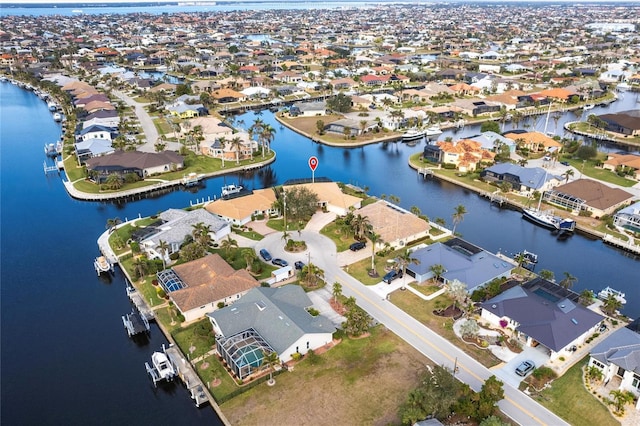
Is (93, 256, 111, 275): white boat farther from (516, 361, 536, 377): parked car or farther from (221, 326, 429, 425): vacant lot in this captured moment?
(516, 361, 536, 377): parked car

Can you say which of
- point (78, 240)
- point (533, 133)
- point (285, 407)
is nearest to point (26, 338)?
point (78, 240)

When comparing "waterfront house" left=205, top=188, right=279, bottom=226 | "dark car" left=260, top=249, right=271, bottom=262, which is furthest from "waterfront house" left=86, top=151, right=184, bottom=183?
"dark car" left=260, top=249, right=271, bottom=262

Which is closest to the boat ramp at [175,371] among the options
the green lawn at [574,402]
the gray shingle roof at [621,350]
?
the green lawn at [574,402]

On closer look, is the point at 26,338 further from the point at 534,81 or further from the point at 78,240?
the point at 534,81

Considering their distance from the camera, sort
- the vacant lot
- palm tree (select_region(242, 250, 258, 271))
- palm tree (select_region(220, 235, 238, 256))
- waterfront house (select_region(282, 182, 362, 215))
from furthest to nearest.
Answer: waterfront house (select_region(282, 182, 362, 215))
palm tree (select_region(220, 235, 238, 256))
palm tree (select_region(242, 250, 258, 271))
the vacant lot

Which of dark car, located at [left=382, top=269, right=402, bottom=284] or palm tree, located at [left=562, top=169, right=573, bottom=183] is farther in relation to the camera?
palm tree, located at [left=562, top=169, right=573, bottom=183]

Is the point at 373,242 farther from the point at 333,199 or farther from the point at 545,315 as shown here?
the point at 545,315

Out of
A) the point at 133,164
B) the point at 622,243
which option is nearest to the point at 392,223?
the point at 622,243

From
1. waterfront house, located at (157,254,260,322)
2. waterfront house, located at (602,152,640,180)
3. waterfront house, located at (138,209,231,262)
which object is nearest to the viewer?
waterfront house, located at (157,254,260,322)

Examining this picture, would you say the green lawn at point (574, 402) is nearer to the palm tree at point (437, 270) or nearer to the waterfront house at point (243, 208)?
the palm tree at point (437, 270)
